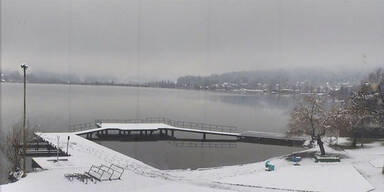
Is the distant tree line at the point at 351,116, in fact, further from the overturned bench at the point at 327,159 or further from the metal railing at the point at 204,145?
the metal railing at the point at 204,145

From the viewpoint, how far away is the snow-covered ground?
1430 centimetres

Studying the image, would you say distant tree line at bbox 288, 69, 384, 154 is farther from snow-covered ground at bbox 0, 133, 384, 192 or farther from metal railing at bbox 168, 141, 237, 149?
metal railing at bbox 168, 141, 237, 149

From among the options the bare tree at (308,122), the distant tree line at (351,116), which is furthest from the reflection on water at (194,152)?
the distant tree line at (351,116)

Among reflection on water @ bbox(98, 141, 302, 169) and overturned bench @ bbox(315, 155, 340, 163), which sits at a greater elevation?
overturned bench @ bbox(315, 155, 340, 163)

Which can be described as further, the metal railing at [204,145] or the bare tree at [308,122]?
the metal railing at [204,145]

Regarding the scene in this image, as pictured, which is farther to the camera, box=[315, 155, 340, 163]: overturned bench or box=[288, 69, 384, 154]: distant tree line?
box=[315, 155, 340, 163]: overturned bench

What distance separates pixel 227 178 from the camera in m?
16.9

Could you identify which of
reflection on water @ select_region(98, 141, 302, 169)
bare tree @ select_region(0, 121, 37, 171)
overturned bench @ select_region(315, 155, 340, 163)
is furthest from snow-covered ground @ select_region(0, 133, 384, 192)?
reflection on water @ select_region(98, 141, 302, 169)

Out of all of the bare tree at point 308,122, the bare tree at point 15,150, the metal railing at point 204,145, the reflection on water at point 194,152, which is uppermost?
the bare tree at point 308,122

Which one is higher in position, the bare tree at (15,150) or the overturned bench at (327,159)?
the bare tree at (15,150)

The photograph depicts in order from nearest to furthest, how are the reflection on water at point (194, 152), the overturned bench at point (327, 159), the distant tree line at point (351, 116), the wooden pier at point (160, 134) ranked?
1. the distant tree line at point (351, 116)
2. the overturned bench at point (327, 159)
3. the reflection on water at point (194, 152)
4. the wooden pier at point (160, 134)

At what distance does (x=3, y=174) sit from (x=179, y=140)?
1885 centimetres

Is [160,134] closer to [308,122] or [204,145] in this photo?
[204,145]

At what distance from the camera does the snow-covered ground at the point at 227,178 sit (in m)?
14.3
